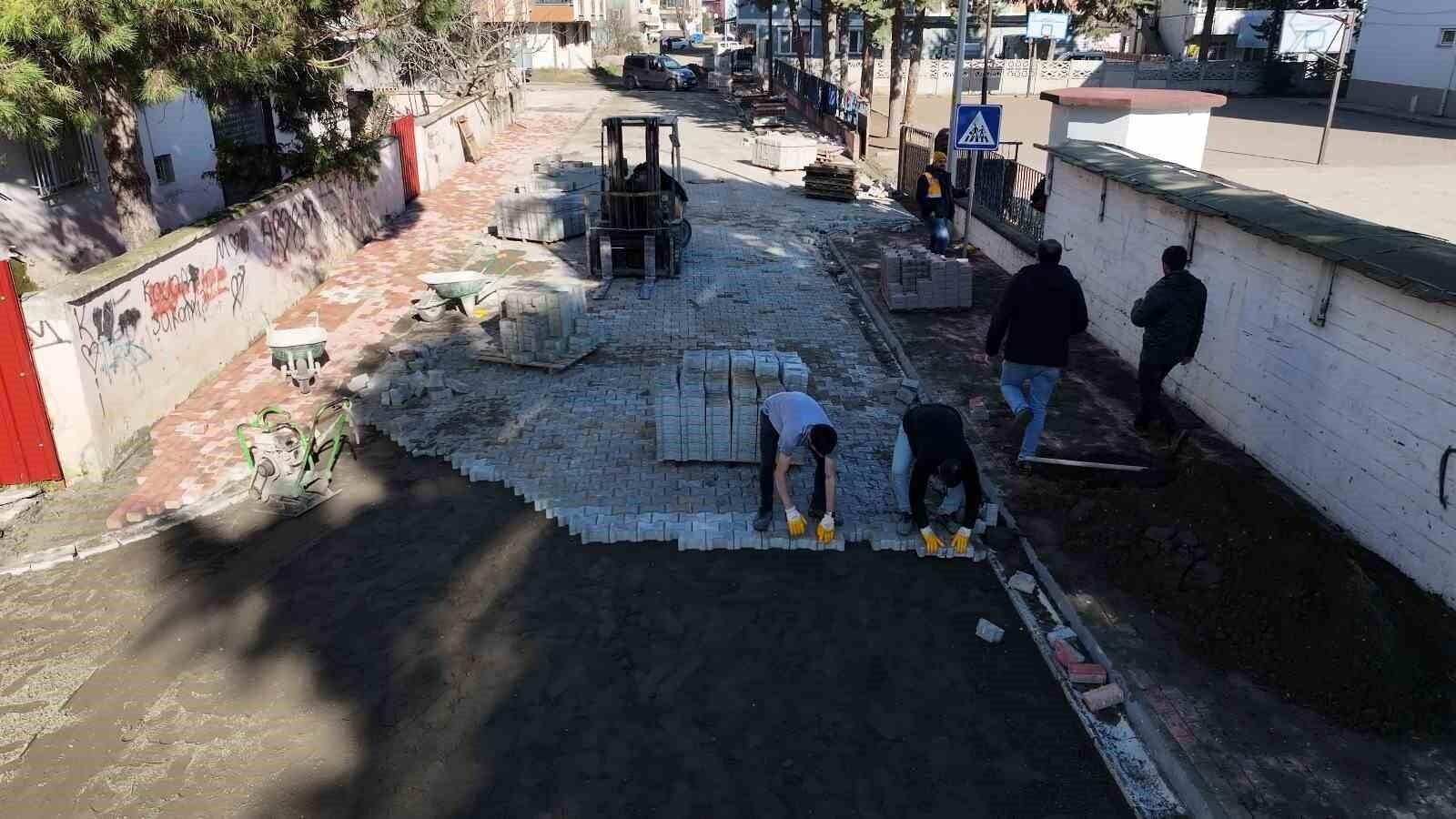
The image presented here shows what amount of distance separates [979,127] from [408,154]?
41.9 ft

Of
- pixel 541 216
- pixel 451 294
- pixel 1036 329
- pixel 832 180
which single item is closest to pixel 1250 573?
pixel 1036 329

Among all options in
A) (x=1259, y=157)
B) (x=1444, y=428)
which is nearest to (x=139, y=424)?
(x=1444, y=428)

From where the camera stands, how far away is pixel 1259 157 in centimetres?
2680

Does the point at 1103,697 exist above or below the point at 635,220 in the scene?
below

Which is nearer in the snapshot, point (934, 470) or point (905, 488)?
point (934, 470)

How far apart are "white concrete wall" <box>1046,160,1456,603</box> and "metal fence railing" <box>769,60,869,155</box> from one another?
16.7 m

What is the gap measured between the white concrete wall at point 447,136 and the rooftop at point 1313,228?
51.1ft

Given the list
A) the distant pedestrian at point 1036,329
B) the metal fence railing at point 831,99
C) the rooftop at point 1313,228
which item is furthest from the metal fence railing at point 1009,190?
the metal fence railing at point 831,99

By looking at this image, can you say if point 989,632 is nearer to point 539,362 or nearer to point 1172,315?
point 1172,315

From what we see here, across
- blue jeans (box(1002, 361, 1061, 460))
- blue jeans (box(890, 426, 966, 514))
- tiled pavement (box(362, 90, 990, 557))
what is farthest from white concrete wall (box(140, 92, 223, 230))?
blue jeans (box(1002, 361, 1061, 460))

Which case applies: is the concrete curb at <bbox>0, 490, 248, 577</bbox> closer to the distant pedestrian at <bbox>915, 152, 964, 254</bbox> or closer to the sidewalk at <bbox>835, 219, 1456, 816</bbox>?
the sidewalk at <bbox>835, 219, 1456, 816</bbox>

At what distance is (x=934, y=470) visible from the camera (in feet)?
22.3

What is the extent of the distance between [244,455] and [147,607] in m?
1.82

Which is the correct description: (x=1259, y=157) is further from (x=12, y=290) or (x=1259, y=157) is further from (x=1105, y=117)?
(x=12, y=290)
